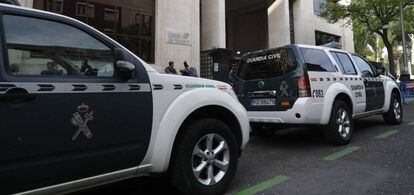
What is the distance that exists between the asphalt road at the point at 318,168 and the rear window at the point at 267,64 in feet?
4.20

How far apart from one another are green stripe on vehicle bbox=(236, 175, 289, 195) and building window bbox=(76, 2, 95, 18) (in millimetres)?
11619

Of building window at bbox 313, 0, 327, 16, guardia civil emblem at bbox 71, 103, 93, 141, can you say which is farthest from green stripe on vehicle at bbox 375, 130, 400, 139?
building window at bbox 313, 0, 327, 16

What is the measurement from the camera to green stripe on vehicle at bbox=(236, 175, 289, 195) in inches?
157

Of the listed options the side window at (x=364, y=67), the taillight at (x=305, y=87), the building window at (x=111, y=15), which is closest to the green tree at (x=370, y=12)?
the building window at (x=111, y=15)

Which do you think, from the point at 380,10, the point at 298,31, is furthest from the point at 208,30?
the point at 380,10

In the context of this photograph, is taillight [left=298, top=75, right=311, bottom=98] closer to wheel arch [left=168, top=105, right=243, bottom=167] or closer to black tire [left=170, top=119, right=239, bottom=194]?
wheel arch [left=168, top=105, right=243, bottom=167]

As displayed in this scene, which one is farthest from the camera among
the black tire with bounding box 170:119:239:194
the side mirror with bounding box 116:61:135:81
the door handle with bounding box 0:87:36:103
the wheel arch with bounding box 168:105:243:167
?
the wheel arch with bounding box 168:105:243:167

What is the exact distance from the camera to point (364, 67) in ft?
25.8

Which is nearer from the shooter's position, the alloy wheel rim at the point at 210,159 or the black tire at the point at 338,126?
the alloy wheel rim at the point at 210,159

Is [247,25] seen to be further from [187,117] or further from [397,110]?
[187,117]

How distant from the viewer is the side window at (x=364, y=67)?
766 centimetres

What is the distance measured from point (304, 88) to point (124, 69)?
3603mm

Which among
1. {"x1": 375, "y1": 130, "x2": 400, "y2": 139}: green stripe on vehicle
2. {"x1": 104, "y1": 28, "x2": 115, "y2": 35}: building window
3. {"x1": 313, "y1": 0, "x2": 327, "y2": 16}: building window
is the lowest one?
{"x1": 375, "y1": 130, "x2": 400, "y2": 139}: green stripe on vehicle

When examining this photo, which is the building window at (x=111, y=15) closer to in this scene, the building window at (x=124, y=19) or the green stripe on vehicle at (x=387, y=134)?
the building window at (x=124, y=19)
